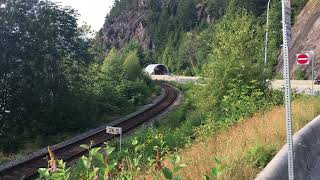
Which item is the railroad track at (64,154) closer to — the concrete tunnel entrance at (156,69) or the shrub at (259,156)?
the shrub at (259,156)

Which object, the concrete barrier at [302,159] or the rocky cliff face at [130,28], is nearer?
the concrete barrier at [302,159]

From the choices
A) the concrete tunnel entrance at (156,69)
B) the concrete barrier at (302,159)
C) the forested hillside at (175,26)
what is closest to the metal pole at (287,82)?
the concrete barrier at (302,159)

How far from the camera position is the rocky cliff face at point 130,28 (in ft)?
501

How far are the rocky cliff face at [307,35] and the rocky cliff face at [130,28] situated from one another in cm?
9055

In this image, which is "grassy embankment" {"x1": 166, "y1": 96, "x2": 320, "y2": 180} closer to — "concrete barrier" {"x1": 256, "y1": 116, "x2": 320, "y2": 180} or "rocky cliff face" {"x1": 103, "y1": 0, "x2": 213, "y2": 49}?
"concrete barrier" {"x1": 256, "y1": 116, "x2": 320, "y2": 180}

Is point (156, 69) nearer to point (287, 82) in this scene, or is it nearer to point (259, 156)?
point (259, 156)

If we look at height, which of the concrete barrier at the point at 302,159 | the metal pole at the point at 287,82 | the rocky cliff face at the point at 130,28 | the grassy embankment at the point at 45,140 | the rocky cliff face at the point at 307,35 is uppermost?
the rocky cliff face at the point at 130,28

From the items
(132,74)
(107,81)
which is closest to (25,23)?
(107,81)

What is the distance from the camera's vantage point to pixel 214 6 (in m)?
117

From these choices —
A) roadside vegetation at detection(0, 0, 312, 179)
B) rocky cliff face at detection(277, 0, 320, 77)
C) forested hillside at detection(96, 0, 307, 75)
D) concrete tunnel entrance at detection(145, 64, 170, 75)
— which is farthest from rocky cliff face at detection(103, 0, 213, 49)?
roadside vegetation at detection(0, 0, 312, 179)

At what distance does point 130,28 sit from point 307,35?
4445 inches

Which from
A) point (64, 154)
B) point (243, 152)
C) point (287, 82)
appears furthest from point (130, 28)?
point (287, 82)

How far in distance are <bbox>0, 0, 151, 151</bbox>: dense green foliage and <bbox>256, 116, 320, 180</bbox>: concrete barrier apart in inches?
639

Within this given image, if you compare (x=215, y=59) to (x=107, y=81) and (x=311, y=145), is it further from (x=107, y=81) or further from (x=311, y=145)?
(x=107, y=81)
